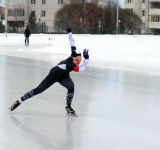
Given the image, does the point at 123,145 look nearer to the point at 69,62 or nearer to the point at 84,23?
the point at 69,62

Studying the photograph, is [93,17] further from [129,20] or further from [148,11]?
[148,11]

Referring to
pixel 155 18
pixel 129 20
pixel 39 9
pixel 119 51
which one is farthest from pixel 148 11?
pixel 119 51

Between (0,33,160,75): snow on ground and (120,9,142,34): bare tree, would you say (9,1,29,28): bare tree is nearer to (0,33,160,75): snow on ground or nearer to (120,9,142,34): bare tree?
(120,9,142,34): bare tree

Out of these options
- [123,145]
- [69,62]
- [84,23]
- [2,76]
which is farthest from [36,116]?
[84,23]

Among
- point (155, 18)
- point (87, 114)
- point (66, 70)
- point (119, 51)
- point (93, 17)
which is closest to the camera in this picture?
point (66, 70)

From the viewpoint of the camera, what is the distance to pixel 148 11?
10962 centimetres

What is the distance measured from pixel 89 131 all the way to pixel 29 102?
10.6 feet

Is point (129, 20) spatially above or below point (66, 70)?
above

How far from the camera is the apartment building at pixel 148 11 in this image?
106556 millimetres

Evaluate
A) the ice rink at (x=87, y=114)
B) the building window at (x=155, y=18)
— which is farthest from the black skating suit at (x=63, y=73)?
the building window at (x=155, y=18)

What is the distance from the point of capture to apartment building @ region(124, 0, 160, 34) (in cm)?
10656

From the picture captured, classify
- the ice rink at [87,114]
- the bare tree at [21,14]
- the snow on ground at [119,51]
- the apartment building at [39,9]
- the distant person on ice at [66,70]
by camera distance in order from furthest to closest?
1. the apartment building at [39,9]
2. the bare tree at [21,14]
3. the snow on ground at [119,51]
4. the distant person on ice at [66,70]
5. the ice rink at [87,114]

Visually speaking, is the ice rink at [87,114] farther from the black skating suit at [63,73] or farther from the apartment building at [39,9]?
the apartment building at [39,9]

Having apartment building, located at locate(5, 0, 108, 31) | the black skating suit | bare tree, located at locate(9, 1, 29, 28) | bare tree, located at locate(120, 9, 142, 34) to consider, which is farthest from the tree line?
the black skating suit
